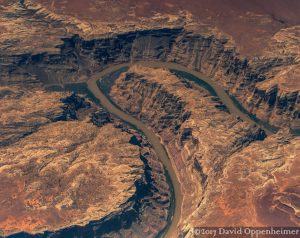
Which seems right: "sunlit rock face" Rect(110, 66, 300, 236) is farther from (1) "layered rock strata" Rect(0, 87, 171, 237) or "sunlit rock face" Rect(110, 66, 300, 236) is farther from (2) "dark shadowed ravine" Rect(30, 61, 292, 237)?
(1) "layered rock strata" Rect(0, 87, 171, 237)

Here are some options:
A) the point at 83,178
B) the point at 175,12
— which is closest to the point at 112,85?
the point at 175,12

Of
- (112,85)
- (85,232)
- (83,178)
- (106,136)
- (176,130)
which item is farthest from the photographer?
(112,85)

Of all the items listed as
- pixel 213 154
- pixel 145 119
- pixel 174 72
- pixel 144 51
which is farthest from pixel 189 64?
pixel 213 154

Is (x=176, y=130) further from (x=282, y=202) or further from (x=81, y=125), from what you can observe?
(x=282, y=202)

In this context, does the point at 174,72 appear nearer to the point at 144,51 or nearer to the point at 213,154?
the point at 144,51

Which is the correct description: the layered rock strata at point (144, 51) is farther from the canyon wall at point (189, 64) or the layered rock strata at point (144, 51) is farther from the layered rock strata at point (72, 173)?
the layered rock strata at point (72, 173)

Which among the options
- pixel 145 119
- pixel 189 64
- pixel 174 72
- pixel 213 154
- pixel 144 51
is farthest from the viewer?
pixel 144 51
